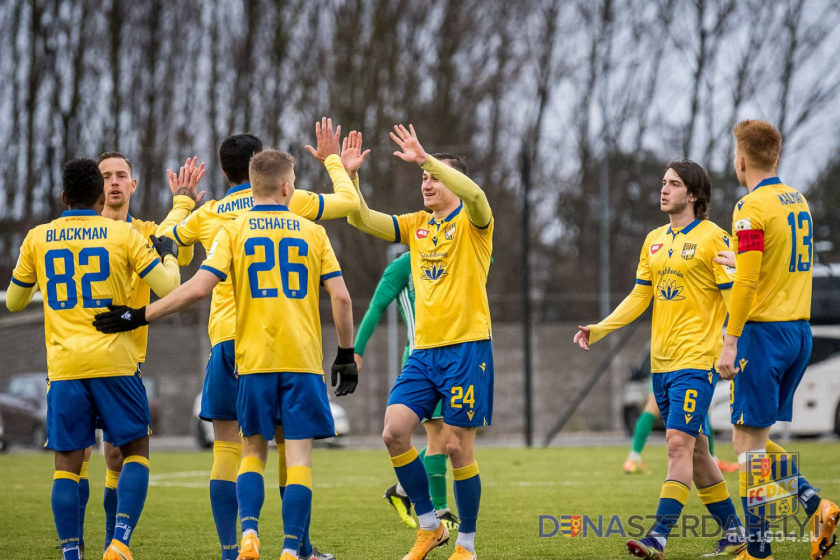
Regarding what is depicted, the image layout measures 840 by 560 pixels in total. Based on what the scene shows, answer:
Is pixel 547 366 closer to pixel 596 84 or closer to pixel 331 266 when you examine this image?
pixel 596 84

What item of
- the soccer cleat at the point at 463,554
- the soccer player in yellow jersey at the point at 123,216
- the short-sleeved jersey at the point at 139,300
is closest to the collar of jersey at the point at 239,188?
the soccer player in yellow jersey at the point at 123,216

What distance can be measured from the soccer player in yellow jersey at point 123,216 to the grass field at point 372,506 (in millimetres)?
367

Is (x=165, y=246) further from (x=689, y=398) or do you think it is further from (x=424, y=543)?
(x=689, y=398)

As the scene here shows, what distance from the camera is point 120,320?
5.43m

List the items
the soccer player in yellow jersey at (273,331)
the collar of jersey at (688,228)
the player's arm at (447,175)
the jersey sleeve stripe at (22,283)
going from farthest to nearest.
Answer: the collar of jersey at (688,228) < the jersey sleeve stripe at (22,283) < the player's arm at (447,175) < the soccer player in yellow jersey at (273,331)

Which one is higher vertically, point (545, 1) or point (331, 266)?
point (545, 1)

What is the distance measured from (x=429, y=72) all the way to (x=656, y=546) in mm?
20964

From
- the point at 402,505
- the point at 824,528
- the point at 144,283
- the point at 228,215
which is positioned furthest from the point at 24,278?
the point at 824,528

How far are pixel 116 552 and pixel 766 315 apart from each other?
3.52 m

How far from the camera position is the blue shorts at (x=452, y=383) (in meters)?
5.89

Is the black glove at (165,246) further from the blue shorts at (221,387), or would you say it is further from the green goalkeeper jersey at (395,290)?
the green goalkeeper jersey at (395,290)

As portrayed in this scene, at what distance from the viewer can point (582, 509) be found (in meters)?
8.21

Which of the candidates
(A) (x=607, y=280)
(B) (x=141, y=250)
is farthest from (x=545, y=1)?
(B) (x=141, y=250)

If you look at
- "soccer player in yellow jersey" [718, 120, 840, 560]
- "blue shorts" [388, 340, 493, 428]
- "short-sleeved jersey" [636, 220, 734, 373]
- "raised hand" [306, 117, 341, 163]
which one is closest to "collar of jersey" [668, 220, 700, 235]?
"short-sleeved jersey" [636, 220, 734, 373]
